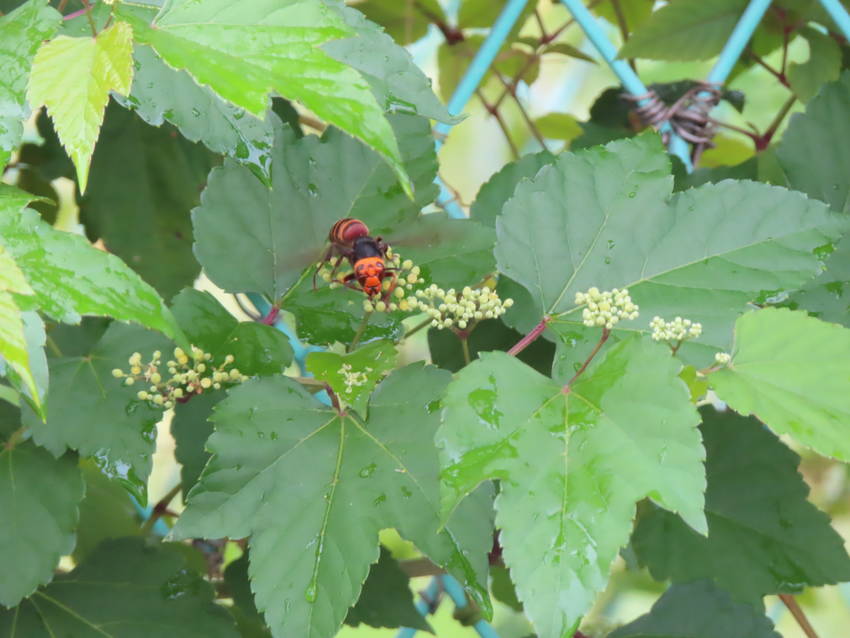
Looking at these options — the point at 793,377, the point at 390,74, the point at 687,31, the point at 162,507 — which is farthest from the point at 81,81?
the point at 687,31

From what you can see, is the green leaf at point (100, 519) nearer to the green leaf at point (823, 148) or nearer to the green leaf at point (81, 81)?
the green leaf at point (81, 81)

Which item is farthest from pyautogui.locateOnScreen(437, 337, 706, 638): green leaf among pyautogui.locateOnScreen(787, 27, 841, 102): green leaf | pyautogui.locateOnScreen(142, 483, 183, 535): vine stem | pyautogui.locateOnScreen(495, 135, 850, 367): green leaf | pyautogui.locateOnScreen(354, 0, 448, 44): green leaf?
pyautogui.locateOnScreen(354, 0, 448, 44): green leaf

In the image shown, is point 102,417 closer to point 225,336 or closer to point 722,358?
point 225,336

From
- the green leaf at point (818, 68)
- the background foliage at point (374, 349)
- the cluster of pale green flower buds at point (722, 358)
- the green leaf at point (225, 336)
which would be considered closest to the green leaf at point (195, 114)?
the background foliage at point (374, 349)

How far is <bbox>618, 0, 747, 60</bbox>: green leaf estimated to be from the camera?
0.93 metres

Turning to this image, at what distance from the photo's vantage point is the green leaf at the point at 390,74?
608 mm

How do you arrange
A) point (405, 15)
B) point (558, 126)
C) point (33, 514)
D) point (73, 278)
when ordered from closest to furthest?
point (73, 278) < point (33, 514) < point (405, 15) < point (558, 126)

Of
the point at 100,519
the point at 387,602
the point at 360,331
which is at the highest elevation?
the point at 360,331

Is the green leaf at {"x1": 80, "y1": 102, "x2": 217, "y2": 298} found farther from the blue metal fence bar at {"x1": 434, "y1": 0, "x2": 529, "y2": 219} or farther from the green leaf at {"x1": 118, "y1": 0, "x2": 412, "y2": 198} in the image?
the green leaf at {"x1": 118, "y1": 0, "x2": 412, "y2": 198}

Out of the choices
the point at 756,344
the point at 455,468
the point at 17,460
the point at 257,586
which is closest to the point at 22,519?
the point at 17,460

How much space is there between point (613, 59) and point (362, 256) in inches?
13.9

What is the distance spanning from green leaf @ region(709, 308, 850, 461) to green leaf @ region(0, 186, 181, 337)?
330mm

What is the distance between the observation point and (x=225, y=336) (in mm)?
659

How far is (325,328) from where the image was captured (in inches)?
27.3
